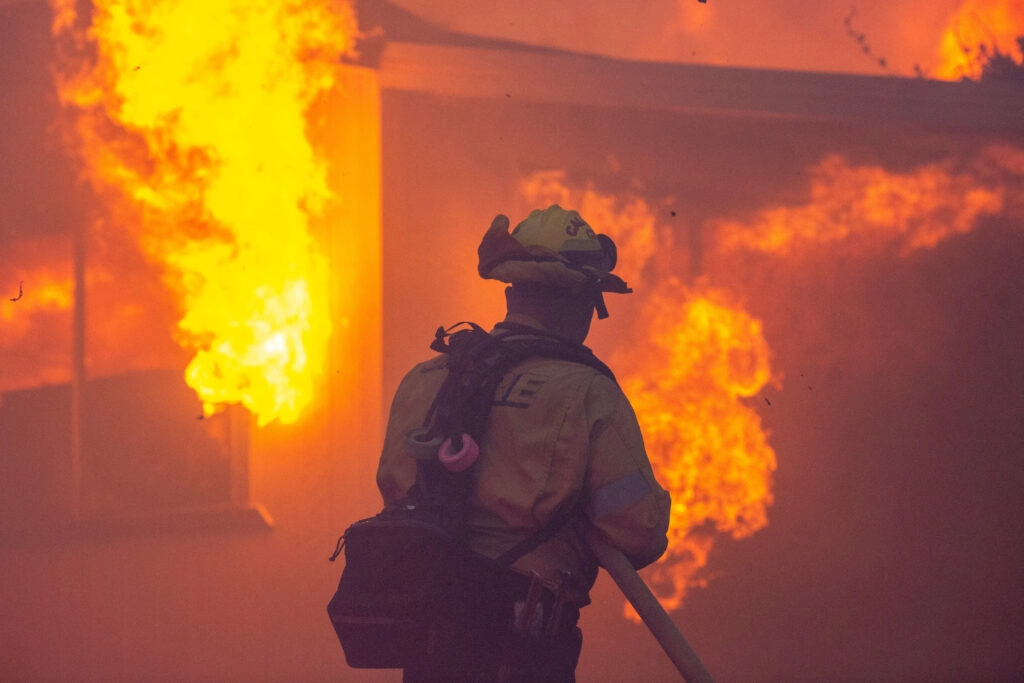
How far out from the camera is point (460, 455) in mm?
2568

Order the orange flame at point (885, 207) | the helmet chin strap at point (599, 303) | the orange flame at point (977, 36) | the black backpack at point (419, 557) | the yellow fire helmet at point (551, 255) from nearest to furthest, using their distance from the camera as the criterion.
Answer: the black backpack at point (419, 557) < the yellow fire helmet at point (551, 255) < the helmet chin strap at point (599, 303) < the orange flame at point (885, 207) < the orange flame at point (977, 36)

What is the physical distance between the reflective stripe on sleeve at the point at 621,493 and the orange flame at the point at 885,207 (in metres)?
5.05

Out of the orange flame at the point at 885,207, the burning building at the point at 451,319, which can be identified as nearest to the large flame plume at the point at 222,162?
the burning building at the point at 451,319

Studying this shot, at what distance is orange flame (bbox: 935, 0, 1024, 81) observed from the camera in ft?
26.9

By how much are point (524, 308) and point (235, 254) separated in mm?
3961

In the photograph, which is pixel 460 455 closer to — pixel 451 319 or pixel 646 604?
pixel 646 604

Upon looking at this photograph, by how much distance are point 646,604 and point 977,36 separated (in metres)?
7.24

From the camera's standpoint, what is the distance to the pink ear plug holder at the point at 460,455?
101 inches

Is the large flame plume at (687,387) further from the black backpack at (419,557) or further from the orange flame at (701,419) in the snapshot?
the black backpack at (419,557)

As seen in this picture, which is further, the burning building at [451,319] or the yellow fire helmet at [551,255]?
the burning building at [451,319]

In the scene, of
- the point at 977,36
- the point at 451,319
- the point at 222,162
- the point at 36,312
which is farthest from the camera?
the point at 977,36

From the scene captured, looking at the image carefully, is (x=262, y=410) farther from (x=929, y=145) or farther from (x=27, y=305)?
(x=929, y=145)

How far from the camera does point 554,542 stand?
265 centimetres

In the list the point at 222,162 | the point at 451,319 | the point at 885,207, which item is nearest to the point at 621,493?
the point at 451,319
